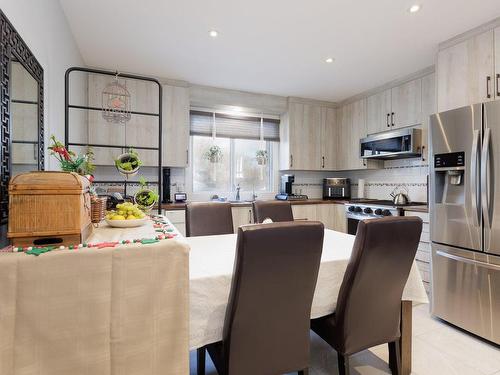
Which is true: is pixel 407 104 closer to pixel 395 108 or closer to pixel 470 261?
pixel 395 108

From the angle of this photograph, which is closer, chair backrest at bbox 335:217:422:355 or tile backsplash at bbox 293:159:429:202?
chair backrest at bbox 335:217:422:355

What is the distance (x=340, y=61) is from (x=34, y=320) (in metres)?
3.29

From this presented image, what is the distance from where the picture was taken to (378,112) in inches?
152

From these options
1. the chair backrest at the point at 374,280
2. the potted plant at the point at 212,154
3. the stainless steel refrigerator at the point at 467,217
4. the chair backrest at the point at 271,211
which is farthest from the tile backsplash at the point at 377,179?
the chair backrest at the point at 374,280

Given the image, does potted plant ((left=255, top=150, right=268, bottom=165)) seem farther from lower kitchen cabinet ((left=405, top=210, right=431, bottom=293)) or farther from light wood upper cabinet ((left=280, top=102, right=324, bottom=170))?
lower kitchen cabinet ((left=405, top=210, right=431, bottom=293))

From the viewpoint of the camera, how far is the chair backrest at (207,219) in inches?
93.8

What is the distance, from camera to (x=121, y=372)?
877mm

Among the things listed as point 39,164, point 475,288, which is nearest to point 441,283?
point 475,288

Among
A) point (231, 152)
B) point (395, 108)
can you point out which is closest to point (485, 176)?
point (395, 108)

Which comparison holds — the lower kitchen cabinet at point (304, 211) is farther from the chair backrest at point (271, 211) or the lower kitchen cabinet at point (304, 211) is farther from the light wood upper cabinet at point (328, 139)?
the chair backrest at point (271, 211)

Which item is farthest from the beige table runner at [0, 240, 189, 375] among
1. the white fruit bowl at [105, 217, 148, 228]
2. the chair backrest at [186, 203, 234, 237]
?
the chair backrest at [186, 203, 234, 237]

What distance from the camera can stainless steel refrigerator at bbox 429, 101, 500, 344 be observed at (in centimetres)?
201

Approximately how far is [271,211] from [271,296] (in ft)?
4.75

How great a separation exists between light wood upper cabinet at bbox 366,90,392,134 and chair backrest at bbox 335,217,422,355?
9.03 feet
